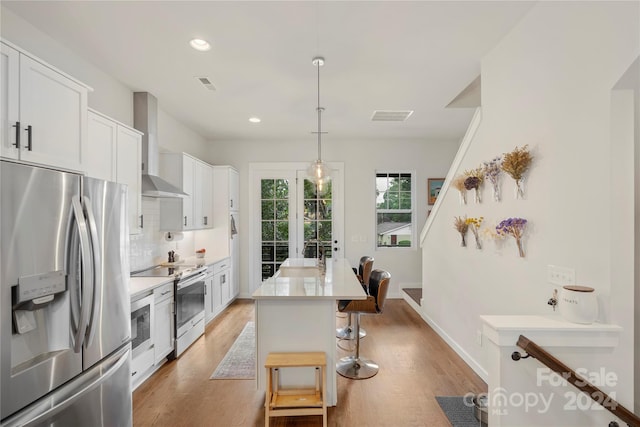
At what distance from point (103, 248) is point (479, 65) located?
3.40 meters

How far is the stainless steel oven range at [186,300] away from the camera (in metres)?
3.33

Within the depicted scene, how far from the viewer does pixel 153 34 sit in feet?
8.13

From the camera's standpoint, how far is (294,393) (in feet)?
7.68

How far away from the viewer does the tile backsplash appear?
11.8ft

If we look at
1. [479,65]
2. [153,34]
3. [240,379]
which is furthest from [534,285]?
[153,34]

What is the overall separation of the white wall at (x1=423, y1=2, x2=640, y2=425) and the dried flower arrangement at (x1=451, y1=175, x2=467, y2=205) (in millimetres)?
119

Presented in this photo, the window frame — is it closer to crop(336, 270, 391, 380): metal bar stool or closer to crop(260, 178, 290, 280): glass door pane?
crop(260, 178, 290, 280): glass door pane

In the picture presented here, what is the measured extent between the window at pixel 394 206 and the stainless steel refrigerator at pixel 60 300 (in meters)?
4.55

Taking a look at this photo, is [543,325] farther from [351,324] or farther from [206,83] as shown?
[206,83]

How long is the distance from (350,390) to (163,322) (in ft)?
6.24

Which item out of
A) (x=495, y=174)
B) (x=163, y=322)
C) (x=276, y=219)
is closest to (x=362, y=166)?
(x=276, y=219)

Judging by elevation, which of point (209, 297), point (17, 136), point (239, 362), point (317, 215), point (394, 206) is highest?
point (17, 136)

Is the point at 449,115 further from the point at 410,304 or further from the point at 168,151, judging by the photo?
the point at 168,151

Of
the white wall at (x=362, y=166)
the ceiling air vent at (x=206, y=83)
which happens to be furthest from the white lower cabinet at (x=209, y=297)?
the ceiling air vent at (x=206, y=83)
